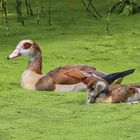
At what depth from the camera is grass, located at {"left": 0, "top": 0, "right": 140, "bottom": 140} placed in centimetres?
395

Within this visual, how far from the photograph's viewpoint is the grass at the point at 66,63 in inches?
155

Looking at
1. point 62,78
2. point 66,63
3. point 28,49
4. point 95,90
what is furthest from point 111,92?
point 66,63

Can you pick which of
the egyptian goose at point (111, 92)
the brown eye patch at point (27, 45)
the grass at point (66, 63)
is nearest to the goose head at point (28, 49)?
the brown eye patch at point (27, 45)

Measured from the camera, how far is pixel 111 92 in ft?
15.6

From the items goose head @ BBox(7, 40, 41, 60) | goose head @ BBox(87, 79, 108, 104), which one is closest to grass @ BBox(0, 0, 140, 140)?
goose head @ BBox(87, 79, 108, 104)

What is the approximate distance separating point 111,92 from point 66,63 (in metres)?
1.65

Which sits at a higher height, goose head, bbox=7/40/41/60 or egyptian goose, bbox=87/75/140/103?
egyptian goose, bbox=87/75/140/103

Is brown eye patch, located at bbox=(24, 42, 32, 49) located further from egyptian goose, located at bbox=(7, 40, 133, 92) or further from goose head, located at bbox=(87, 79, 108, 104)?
goose head, located at bbox=(87, 79, 108, 104)

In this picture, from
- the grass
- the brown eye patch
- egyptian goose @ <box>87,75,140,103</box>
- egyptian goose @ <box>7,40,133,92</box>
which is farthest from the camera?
the brown eye patch

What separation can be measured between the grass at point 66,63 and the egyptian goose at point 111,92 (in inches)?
3.6

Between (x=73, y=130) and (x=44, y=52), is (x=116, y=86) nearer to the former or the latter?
(x=73, y=130)

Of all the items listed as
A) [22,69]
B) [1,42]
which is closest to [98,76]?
[22,69]

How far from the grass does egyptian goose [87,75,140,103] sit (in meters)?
0.09

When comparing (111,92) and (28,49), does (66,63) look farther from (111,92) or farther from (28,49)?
(111,92)
